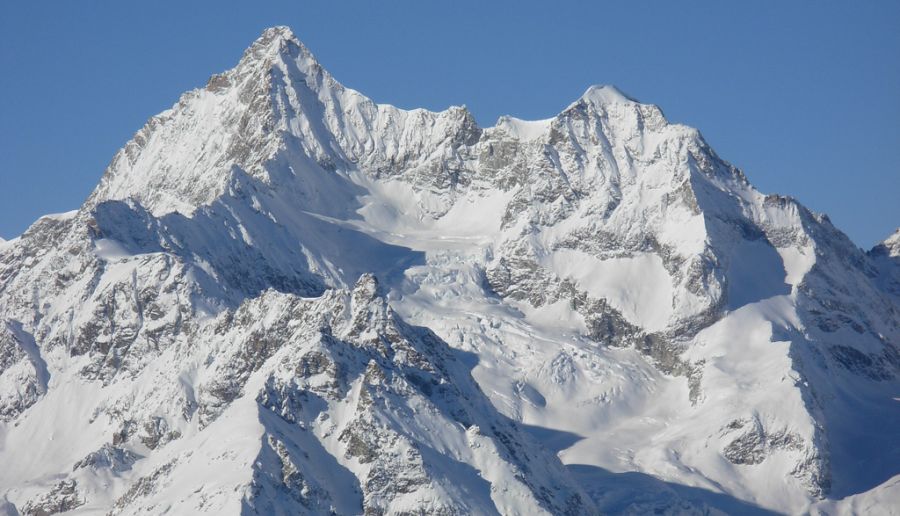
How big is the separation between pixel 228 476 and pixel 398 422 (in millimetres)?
18359

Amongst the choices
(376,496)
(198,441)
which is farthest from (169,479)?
(376,496)

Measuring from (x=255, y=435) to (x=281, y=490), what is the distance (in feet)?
22.5

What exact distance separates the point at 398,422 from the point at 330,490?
10621mm

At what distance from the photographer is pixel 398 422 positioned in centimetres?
19800

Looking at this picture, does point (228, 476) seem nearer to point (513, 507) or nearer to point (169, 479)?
point (169, 479)

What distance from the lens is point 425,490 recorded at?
630 ft

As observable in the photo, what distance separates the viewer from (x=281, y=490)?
18575cm

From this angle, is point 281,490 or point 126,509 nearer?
point 281,490

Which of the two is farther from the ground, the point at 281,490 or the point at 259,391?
the point at 259,391

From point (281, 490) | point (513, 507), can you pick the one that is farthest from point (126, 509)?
point (513, 507)

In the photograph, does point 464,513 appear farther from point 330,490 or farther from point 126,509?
point 126,509

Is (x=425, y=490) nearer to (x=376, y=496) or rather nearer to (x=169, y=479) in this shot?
(x=376, y=496)

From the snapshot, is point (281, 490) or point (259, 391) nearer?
point (281, 490)

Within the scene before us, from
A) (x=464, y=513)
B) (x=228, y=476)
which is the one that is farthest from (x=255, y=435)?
(x=464, y=513)
